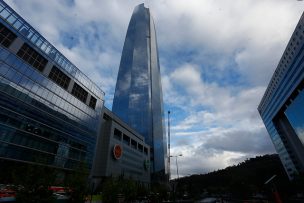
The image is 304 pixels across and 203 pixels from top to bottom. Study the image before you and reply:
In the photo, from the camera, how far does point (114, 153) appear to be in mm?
80875

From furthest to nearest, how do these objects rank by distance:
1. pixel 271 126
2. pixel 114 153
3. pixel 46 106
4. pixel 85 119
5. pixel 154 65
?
1. pixel 154 65
2. pixel 271 126
3. pixel 114 153
4. pixel 85 119
5. pixel 46 106

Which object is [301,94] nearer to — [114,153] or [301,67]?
[301,67]

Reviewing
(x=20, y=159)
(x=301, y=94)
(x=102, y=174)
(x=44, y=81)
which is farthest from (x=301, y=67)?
(x=20, y=159)

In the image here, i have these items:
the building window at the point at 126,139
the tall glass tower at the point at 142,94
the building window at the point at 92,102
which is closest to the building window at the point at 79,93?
the building window at the point at 92,102

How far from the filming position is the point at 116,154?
83062 millimetres

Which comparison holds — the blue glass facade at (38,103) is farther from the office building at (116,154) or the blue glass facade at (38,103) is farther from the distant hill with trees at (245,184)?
the distant hill with trees at (245,184)

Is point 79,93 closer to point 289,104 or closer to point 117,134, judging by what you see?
point 117,134

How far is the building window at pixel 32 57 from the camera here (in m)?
50.2

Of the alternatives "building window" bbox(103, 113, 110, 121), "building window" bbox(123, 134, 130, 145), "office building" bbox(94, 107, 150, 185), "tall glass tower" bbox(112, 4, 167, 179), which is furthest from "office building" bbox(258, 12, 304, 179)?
"building window" bbox(103, 113, 110, 121)

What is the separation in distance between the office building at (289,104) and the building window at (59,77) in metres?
90.1

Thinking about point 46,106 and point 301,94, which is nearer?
point 46,106

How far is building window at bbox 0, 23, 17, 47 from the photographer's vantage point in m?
45.2

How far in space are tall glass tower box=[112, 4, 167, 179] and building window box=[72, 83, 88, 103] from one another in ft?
292

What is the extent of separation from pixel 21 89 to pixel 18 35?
13.5 meters
